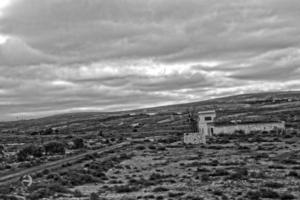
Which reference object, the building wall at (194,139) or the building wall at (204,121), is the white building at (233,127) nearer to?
the building wall at (204,121)

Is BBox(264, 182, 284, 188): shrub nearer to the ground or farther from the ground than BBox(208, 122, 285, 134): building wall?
farther from the ground

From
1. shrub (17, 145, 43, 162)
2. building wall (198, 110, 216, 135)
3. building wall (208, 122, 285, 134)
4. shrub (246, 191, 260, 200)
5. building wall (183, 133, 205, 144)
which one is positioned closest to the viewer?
shrub (246, 191, 260, 200)

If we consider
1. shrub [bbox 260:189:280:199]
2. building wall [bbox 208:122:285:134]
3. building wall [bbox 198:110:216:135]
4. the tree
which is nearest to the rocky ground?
shrub [bbox 260:189:280:199]

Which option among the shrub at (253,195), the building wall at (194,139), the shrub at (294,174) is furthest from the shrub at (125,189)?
the building wall at (194,139)

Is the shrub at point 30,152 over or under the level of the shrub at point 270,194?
under

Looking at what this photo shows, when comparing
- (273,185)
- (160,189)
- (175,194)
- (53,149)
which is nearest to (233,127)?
(53,149)

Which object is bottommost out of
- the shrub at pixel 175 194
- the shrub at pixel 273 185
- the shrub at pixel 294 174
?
the shrub at pixel 294 174

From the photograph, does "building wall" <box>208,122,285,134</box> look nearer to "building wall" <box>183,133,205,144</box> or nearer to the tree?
"building wall" <box>183,133,205,144</box>

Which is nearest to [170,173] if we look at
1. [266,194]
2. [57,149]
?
[266,194]

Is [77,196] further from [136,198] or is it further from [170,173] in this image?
[170,173]

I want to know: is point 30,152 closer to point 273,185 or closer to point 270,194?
point 273,185

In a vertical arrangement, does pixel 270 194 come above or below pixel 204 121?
below

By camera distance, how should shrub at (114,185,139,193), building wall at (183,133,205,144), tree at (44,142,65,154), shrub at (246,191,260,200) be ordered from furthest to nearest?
1. building wall at (183,133,205,144)
2. tree at (44,142,65,154)
3. shrub at (114,185,139,193)
4. shrub at (246,191,260,200)

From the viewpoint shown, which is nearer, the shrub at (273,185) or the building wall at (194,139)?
the shrub at (273,185)
